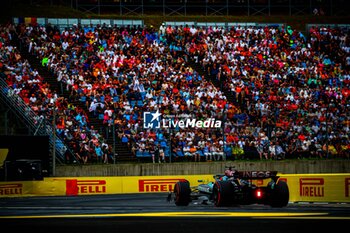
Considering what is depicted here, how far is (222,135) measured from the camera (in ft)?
104

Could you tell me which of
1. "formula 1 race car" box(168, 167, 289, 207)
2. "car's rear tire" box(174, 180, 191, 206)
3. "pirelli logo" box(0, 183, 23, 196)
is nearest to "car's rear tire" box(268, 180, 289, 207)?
"formula 1 race car" box(168, 167, 289, 207)

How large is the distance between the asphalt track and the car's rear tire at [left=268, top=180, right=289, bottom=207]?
233 millimetres

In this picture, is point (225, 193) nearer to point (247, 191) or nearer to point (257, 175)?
point (247, 191)

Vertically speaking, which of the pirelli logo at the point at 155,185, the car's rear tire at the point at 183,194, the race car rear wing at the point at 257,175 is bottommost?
the pirelli logo at the point at 155,185

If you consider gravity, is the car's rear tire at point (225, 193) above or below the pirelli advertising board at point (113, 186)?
above

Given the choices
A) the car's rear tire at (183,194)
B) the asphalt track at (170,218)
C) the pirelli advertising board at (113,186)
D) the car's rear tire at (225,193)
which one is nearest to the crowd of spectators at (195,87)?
the pirelli advertising board at (113,186)

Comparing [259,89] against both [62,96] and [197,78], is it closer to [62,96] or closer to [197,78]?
[197,78]

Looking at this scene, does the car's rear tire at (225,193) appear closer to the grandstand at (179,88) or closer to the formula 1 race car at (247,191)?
the formula 1 race car at (247,191)

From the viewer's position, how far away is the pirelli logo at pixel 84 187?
29.8 meters

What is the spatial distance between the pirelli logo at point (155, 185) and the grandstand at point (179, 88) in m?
1.53

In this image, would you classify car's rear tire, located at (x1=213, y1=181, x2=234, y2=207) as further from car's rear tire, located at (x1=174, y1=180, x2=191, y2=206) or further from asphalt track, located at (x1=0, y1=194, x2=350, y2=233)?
car's rear tire, located at (x1=174, y1=180, x2=191, y2=206)

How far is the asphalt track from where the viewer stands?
13844 mm
